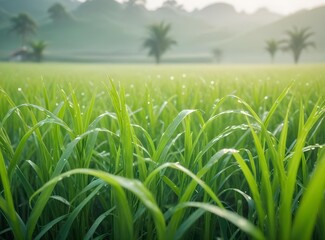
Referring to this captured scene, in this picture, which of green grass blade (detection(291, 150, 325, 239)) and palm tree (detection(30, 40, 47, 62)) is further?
palm tree (detection(30, 40, 47, 62))

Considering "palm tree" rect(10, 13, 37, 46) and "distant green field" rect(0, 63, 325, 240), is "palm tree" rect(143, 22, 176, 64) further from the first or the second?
"distant green field" rect(0, 63, 325, 240)

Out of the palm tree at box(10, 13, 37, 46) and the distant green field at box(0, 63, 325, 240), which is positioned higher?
the palm tree at box(10, 13, 37, 46)

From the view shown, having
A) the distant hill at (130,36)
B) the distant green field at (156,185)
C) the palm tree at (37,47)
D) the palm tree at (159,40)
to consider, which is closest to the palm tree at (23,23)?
the distant hill at (130,36)

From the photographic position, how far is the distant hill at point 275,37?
71.7 metres

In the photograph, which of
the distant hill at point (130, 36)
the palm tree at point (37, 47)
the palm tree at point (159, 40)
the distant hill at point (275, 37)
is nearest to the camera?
the palm tree at point (37, 47)

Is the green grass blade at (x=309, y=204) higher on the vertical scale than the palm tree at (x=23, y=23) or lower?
lower

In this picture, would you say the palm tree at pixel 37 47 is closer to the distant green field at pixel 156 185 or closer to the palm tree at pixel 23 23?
the palm tree at pixel 23 23

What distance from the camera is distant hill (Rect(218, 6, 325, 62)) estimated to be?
71.7 meters

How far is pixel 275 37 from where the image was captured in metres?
78.5

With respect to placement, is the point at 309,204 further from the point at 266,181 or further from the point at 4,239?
the point at 4,239

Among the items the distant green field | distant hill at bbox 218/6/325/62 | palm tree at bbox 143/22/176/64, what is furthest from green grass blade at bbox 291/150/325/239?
distant hill at bbox 218/6/325/62

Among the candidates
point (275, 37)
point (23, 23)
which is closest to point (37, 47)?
point (23, 23)

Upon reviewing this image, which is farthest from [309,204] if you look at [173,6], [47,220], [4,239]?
[173,6]

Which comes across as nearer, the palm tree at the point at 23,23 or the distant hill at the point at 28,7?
the palm tree at the point at 23,23
